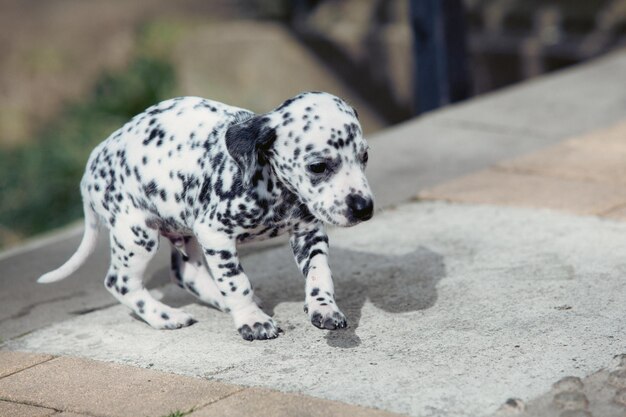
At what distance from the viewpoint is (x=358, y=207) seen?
404cm

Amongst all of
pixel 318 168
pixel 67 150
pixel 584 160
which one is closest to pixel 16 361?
pixel 318 168

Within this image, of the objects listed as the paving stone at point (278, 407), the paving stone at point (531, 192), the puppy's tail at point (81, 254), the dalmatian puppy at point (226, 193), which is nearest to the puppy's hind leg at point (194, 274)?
the dalmatian puppy at point (226, 193)

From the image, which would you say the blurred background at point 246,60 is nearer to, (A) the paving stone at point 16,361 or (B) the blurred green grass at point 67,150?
(B) the blurred green grass at point 67,150

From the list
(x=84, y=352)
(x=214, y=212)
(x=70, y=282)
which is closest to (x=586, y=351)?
(x=214, y=212)

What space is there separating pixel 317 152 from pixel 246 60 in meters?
8.22

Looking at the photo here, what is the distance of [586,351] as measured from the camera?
411 centimetres

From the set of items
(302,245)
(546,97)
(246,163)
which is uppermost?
(246,163)

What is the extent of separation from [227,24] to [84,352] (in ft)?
28.0

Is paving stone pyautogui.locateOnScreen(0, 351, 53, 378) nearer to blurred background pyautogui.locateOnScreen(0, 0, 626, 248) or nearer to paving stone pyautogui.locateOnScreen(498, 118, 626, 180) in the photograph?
paving stone pyautogui.locateOnScreen(498, 118, 626, 180)

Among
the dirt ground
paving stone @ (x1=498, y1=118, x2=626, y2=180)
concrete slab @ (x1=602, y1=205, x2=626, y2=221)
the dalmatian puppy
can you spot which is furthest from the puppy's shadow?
the dirt ground

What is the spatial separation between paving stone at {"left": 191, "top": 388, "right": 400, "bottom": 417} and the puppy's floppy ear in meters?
0.86

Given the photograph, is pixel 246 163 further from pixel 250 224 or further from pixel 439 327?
pixel 439 327

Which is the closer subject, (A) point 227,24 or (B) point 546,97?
(B) point 546,97

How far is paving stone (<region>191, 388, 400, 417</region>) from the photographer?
374cm
